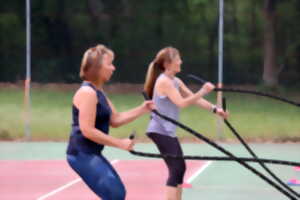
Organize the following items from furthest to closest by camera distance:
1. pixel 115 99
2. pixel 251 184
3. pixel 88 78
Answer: pixel 115 99, pixel 251 184, pixel 88 78

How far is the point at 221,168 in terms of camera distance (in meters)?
12.0

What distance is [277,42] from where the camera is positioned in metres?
23.6

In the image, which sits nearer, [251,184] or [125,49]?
[251,184]

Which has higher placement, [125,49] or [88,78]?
[88,78]

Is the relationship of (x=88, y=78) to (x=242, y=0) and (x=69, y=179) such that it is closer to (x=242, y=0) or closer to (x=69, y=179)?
(x=69, y=179)

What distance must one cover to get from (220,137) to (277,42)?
9.17 meters

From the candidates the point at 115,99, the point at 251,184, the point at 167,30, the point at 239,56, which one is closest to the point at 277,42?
the point at 239,56

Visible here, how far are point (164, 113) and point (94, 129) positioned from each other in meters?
2.18

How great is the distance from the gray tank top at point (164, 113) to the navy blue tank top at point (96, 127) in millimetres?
1908

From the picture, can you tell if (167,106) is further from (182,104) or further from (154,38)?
(154,38)

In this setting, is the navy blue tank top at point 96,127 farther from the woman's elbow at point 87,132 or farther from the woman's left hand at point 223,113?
the woman's left hand at point 223,113

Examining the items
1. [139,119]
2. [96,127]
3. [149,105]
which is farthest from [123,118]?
[139,119]

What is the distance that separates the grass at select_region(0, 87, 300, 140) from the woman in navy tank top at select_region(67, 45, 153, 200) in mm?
9589

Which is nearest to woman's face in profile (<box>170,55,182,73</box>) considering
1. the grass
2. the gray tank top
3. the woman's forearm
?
the gray tank top
